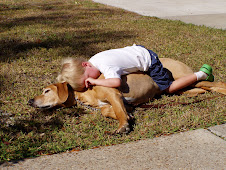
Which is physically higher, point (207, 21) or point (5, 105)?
point (207, 21)

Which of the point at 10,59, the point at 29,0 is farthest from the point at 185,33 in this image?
the point at 29,0

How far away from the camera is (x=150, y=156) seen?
104 inches

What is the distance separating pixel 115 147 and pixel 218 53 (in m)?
3.93

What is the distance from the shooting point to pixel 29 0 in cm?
1425

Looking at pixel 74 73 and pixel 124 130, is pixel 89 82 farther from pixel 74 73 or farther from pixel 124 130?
pixel 124 130

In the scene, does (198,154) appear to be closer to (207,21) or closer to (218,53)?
(218,53)

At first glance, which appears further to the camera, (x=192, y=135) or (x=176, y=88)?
(x=176, y=88)

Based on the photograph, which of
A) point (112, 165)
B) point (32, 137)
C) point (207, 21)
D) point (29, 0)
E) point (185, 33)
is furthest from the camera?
point (29, 0)

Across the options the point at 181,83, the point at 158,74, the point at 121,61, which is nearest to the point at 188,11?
the point at 181,83

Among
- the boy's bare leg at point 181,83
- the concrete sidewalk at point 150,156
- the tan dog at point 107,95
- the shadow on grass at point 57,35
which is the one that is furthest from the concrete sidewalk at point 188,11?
the concrete sidewalk at point 150,156

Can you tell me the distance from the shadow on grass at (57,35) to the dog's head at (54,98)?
7.12ft

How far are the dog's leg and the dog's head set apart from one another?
0.43 metres

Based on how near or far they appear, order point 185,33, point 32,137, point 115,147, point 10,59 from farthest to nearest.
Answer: point 185,33 → point 10,59 → point 32,137 → point 115,147

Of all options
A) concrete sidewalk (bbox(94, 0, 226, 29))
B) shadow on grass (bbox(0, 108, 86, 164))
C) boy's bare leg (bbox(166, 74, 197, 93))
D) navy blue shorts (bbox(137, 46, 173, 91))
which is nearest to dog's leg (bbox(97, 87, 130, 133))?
shadow on grass (bbox(0, 108, 86, 164))
